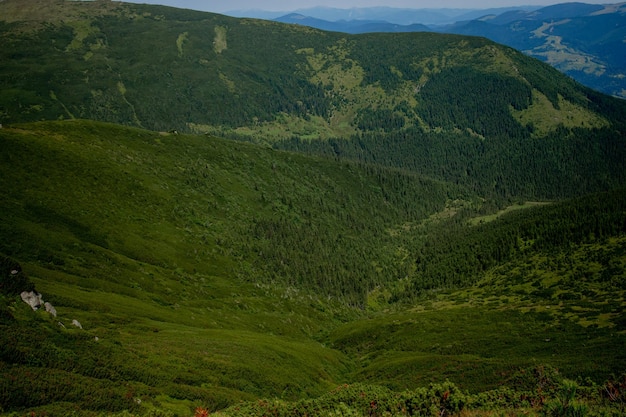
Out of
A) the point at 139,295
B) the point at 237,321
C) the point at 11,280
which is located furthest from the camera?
the point at 237,321

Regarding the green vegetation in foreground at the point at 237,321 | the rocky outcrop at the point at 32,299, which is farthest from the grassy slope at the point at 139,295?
the rocky outcrop at the point at 32,299

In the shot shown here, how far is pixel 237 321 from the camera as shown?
119 meters

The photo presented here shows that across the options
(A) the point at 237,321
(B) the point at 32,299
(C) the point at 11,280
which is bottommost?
(A) the point at 237,321

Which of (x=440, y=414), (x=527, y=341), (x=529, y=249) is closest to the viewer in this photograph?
(x=440, y=414)

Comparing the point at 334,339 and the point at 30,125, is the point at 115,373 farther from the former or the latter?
the point at 30,125

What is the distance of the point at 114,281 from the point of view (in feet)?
360

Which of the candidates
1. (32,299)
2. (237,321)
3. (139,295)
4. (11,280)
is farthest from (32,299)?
(237,321)

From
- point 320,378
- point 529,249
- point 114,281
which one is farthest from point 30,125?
point 529,249

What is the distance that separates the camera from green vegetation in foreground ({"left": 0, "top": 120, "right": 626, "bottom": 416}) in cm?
3778

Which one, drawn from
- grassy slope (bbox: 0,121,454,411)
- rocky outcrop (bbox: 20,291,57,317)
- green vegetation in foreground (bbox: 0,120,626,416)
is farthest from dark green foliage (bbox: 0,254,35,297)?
grassy slope (bbox: 0,121,454,411)

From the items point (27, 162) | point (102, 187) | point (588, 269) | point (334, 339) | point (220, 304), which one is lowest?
point (334, 339)

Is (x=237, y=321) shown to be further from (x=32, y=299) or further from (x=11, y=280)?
(x=11, y=280)

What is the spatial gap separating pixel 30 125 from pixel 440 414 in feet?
718

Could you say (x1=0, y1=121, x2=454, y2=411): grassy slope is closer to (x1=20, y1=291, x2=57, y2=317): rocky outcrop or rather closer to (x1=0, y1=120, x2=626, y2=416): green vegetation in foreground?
(x1=0, y1=120, x2=626, y2=416): green vegetation in foreground
